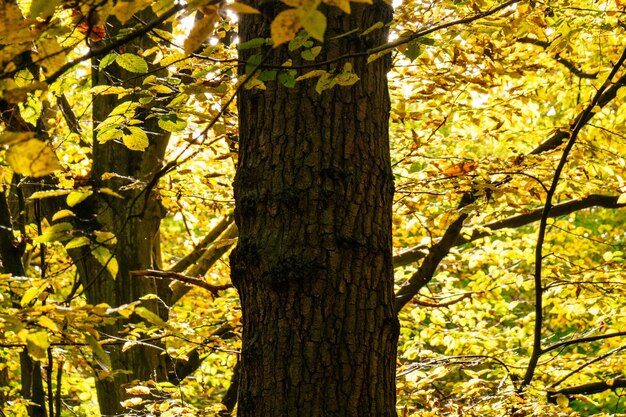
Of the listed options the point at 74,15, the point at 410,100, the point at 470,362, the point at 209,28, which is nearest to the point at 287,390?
the point at 209,28

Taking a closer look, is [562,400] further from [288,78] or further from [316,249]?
[288,78]

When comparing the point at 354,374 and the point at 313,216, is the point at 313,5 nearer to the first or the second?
the point at 313,216

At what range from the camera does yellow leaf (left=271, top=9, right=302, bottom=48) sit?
1.11m

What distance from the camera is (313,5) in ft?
3.63

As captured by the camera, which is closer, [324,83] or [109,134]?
[324,83]

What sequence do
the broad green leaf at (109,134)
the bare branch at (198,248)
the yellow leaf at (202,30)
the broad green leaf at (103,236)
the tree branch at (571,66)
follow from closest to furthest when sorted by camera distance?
the yellow leaf at (202,30) < the broad green leaf at (103,236) < the broad green leaf at (109,134) < the tree branch at (571,66) < the bare branch at (198,248)

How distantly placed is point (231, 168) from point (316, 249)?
4.79 meters

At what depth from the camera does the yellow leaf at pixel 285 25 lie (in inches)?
43.8

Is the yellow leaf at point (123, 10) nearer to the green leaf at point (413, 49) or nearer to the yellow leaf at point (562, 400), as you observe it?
the green leaf at point (413, 49)

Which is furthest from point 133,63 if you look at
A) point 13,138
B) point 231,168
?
point 231,168

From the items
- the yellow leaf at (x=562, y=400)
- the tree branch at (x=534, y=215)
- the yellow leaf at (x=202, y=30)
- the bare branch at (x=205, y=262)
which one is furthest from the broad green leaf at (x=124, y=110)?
the bare branch at (x=205, y=262)

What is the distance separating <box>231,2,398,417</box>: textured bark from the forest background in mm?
73

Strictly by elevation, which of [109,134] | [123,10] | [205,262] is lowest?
[205,262]

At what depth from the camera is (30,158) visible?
1155mm
